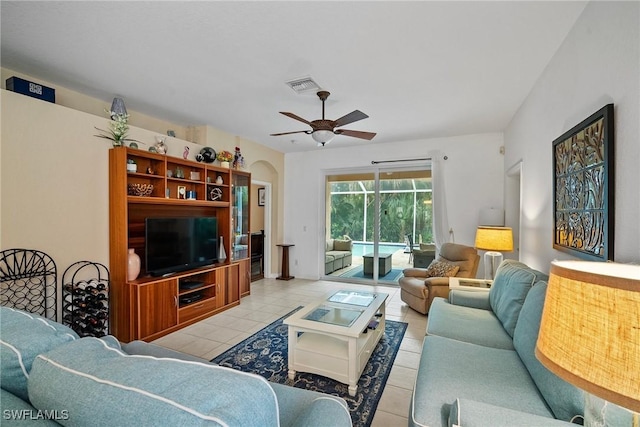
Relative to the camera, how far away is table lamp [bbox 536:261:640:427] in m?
0.63

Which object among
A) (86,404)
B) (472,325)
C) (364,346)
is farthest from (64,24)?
(472,325)

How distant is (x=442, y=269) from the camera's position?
4129mm

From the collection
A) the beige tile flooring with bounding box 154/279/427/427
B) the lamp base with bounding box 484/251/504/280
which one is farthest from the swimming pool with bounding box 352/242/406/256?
the lamp base with bounding box 484/251/504/280

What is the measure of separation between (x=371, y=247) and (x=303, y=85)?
3.70 meters

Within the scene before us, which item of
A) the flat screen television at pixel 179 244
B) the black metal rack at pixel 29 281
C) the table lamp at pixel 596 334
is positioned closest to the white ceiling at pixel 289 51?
the flat screen television at pixel 179 244

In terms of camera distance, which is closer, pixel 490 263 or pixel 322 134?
pixel 322 134

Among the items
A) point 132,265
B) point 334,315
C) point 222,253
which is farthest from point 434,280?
point 132,265

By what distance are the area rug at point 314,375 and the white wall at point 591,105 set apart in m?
1.68

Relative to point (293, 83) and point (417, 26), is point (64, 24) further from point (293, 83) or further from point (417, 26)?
point (417, 26)

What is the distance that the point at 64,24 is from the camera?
2061mm

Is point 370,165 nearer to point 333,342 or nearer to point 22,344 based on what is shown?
point 333,342

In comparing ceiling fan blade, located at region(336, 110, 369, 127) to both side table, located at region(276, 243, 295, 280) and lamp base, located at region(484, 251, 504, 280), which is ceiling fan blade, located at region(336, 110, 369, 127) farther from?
side table, located at region(276, 243, 295, 280)

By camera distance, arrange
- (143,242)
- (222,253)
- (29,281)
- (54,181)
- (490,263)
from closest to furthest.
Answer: (29,281) < (54,181) < (143,242) < (490,263) < (222,253)

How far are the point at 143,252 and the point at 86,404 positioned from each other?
333cm
